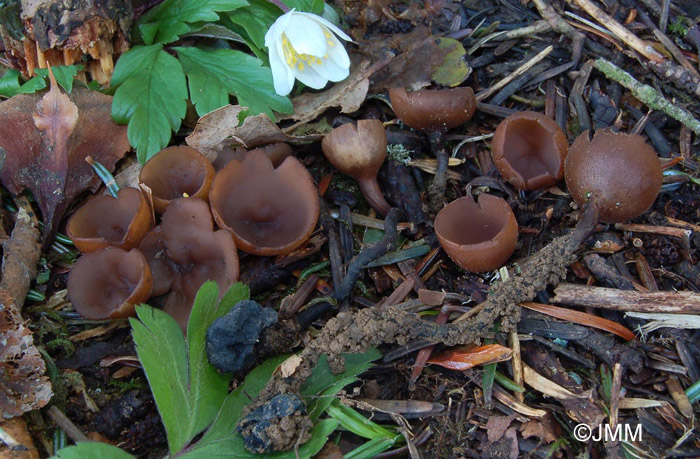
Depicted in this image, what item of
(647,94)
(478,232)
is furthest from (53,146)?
(647,94)

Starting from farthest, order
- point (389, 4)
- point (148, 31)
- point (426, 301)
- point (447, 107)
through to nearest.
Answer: point (389, 4)
point (148, 31)
point (447, 107)
point (426, 301)

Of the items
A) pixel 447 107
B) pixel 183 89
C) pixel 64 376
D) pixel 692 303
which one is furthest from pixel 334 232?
pixel 692 303

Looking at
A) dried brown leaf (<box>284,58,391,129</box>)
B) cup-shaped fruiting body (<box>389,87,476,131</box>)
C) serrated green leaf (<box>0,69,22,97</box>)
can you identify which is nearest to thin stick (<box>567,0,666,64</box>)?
cup-shaped fruiting body (<box>389,87,476,131</box>)

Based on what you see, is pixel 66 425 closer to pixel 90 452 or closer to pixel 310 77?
pixel 90 452

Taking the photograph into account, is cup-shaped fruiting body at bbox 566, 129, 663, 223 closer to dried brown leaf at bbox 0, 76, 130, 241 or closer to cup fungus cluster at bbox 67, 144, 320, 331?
cup fungus cluster at bbox 67, 144, 320, 331

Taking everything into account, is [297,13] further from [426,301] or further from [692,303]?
[692,303]

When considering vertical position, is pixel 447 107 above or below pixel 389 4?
below
